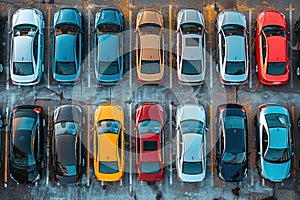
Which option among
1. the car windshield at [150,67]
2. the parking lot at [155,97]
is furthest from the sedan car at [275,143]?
the car windshield at [150,67]

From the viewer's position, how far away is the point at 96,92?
69.3 feet

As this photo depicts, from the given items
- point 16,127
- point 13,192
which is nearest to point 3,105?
point 16,127

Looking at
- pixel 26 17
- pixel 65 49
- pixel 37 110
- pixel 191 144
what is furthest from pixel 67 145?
pixel 26 17

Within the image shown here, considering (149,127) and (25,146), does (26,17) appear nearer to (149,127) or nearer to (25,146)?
(25,146)

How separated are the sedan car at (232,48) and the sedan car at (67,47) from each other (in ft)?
20.9

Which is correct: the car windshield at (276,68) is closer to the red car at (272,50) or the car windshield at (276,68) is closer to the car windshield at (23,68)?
the red car at (272,50)

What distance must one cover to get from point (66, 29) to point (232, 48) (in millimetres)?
7411

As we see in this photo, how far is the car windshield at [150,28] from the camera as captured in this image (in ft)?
67.8

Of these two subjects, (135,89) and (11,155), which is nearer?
(11,155)

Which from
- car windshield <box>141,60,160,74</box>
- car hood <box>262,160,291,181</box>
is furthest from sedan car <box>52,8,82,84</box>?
car hood <box>262,160,291,181</box>

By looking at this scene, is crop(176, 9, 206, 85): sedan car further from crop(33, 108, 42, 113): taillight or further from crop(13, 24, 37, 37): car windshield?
crop(13, 24, 37, 37): car windshield

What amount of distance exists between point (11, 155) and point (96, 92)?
462 centimetres

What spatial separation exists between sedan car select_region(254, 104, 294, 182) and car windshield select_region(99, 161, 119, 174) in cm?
631

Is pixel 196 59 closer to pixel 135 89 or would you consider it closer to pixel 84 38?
pixel 135 89
